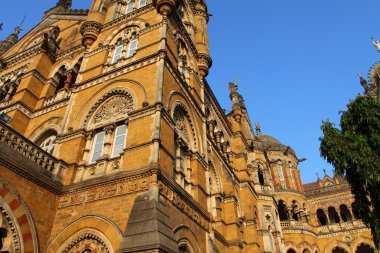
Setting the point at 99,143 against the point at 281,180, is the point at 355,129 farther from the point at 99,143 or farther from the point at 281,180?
the point at 281,180

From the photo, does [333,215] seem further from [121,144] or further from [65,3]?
[65,3]

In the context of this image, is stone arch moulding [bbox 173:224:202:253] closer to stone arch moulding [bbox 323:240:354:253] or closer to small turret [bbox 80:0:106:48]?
small turret [bbox 80:0:106:48]

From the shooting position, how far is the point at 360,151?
12.2 metres

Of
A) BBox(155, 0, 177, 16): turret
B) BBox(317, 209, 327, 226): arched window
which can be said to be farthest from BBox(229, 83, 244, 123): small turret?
BBox(317, 209, 327, 226): arched window

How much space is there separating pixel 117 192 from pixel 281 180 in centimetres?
2804

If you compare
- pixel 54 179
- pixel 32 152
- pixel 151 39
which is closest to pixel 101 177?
pixel 54 179

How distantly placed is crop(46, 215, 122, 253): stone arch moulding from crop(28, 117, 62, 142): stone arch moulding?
6488mm

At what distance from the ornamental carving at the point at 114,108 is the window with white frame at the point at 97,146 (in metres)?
0.61

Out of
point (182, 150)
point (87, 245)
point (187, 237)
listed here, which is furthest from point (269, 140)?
point (87, 245)

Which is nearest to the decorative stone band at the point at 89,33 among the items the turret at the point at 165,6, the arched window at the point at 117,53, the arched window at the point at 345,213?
the arched window at the point at 117,53

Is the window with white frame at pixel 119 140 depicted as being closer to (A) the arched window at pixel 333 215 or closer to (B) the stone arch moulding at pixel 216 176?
(B) the stone arch moulding at pixel 216 176

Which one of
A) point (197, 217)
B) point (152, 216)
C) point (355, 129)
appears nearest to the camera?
point (152, 216)

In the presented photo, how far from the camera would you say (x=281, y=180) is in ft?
113

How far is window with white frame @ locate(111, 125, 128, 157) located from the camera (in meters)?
11.6
